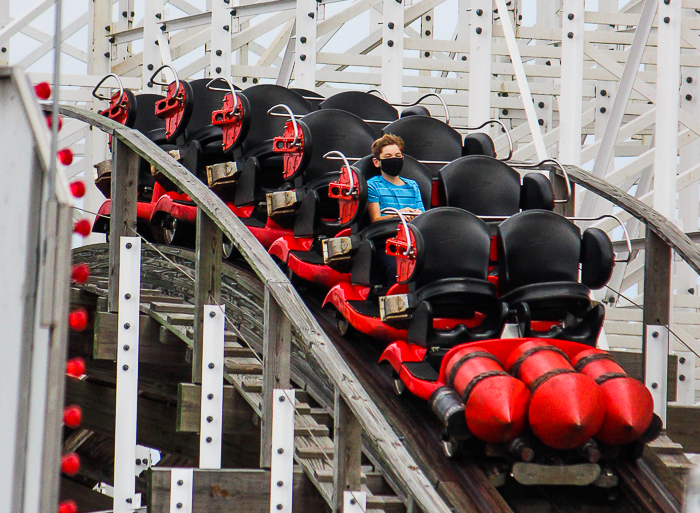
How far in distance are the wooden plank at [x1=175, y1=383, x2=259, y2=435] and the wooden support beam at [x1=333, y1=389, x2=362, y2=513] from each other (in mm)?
1126

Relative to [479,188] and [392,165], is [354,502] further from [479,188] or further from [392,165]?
[479,188]

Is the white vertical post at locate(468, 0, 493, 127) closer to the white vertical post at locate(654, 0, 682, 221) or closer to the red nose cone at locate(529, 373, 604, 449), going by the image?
the white vertical post at locate(654, 0, 682, 221)

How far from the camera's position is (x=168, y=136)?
6.19 meters

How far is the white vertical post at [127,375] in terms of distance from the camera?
12.8 feet

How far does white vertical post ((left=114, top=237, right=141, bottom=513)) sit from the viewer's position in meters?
3.89

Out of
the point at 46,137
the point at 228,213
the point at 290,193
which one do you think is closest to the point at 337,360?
the point at 228,213

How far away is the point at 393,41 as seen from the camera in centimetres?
721

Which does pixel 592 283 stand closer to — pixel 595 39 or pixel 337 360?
pixel 337 360

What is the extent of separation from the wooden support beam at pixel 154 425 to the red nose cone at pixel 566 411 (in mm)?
1136

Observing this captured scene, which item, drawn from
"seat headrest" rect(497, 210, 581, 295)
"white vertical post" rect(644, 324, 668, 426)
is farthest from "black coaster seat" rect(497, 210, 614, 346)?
"white vertical post" rect(644, 324, 668, 426)

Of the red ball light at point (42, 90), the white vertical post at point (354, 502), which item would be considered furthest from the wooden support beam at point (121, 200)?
the red ball light at point (42, 90)

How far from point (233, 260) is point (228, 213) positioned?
6.43 feet

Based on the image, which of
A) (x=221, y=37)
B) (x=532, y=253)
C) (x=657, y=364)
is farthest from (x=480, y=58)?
(x=657, y=364)

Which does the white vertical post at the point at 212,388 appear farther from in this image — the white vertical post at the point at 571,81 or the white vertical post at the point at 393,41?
the white vertical post at the point at 393,41
